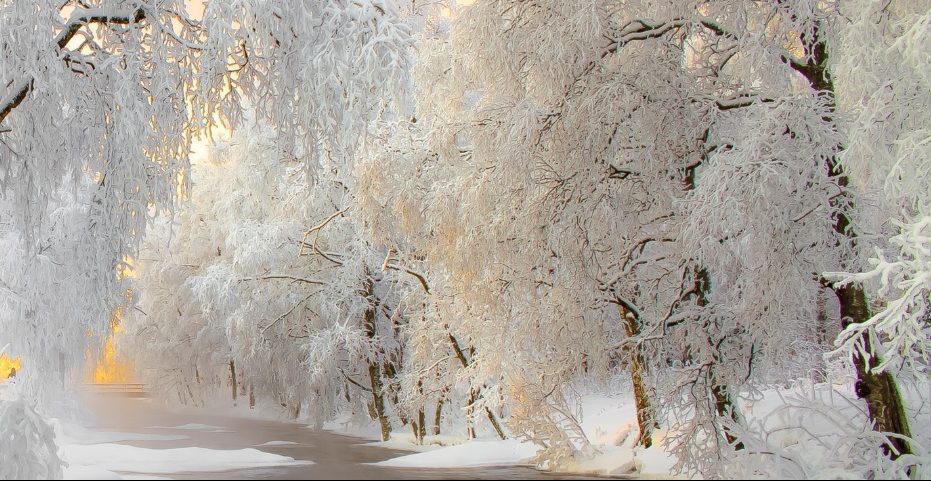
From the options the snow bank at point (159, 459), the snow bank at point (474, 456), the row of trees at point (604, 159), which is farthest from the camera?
the snow bank at point (474, 456)

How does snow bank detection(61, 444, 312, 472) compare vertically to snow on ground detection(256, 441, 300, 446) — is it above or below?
below

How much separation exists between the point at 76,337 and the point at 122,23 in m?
10.1

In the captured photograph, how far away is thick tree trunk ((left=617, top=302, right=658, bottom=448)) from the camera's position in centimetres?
1006

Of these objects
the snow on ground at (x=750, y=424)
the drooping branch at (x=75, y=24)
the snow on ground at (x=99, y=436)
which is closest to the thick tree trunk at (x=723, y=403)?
the snow on ground at (x=750, y=424)

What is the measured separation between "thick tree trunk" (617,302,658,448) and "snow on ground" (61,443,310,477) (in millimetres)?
5118

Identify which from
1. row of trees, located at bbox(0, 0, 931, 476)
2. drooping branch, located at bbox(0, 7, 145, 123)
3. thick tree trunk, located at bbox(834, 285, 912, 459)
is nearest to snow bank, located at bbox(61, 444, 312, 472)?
row of trees, located at bbox(0, 0, 931, 476)

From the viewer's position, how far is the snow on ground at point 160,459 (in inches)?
411

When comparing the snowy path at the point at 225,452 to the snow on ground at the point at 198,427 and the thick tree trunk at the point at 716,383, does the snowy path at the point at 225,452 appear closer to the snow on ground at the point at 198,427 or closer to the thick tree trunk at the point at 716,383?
the snow on ground at the point at 198,427

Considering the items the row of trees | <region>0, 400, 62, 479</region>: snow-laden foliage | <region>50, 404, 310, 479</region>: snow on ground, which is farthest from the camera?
<region>50, 404, 310, 479</region>: snow on ground

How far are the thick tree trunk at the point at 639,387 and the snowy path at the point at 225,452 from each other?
0.99m

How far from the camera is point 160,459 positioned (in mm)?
12523

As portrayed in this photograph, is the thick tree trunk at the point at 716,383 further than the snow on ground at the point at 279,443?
No

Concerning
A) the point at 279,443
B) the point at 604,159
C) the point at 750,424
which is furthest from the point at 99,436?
the point at 750,424

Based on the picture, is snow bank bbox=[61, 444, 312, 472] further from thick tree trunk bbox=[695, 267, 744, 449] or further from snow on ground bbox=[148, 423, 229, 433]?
snow on ground bbox=[148, 423, 229, 433]
